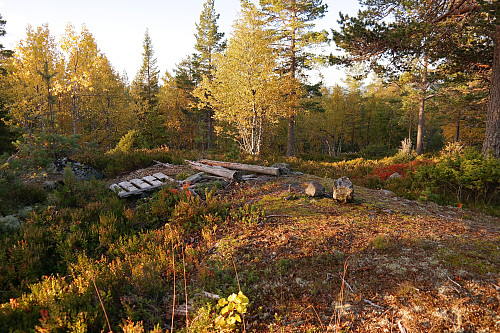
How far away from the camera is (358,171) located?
13.1 metres

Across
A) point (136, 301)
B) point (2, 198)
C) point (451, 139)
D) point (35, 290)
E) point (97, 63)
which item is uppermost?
point (97, 63)

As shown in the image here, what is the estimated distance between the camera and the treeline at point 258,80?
365 inches

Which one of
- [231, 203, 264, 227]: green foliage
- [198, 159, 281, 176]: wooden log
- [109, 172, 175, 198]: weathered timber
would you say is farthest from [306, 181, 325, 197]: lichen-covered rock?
[109, 172, 175, 198]: weathered timber

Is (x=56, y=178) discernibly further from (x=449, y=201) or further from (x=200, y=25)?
(x=200, y=25)

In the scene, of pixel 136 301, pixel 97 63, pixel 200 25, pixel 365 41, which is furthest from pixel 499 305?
pixel 200 25

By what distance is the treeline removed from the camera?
927 centimetres

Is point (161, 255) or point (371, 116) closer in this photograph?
point (161, 255)

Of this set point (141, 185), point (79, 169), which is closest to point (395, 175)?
point (141, 185)

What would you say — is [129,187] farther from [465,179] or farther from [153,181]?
[465,179]

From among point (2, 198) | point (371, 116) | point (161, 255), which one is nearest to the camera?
point (161, 255)

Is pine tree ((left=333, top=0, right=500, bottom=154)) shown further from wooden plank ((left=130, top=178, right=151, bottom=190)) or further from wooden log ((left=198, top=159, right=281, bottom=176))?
wooden plank ((left=130, top=178, right=151, bottom=190))

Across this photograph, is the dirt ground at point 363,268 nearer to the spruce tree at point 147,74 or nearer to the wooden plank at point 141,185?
the wooden plank at point 141,185

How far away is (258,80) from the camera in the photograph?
13156 mm

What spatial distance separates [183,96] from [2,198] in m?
25.6
